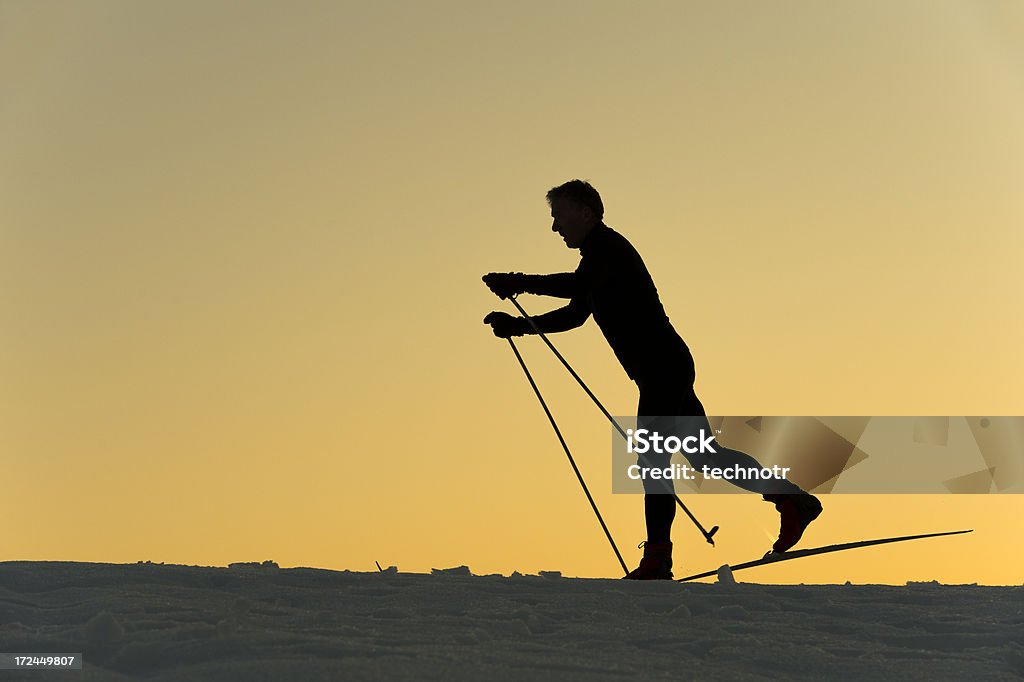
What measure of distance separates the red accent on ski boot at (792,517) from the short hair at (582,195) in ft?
5.92

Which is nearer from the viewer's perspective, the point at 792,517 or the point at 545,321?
the point at 792,517

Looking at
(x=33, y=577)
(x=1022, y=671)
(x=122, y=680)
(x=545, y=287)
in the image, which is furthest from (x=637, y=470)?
(x=122, y=680)

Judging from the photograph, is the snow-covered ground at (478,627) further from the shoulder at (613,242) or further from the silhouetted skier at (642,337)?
the shoulder at (613,242)

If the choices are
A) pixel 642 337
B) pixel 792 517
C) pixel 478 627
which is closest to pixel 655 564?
pixel 792 517

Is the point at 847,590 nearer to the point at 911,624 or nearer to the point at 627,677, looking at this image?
the point at 911,624

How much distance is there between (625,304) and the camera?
22.6 feet

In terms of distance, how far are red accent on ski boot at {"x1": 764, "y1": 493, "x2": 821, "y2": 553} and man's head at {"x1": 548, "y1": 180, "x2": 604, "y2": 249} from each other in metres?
1.74

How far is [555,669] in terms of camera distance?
4.08 metres

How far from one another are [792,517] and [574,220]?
76.9 inches

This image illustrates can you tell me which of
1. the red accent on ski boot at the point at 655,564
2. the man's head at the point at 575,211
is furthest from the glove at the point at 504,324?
the red accent on ski boot at the point at 655,564

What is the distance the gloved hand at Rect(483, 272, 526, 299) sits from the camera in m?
7.50

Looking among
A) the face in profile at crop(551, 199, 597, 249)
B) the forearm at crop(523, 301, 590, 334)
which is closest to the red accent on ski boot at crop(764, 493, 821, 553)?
the forearm at crop(523, 301, 590, 334)

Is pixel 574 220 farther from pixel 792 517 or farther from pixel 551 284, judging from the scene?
pixel 792 517

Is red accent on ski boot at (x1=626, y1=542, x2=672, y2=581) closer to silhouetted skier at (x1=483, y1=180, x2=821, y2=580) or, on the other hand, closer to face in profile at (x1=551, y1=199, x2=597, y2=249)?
silhouetted skier at (x1=483, y1=180, x2=821, y2=580)
